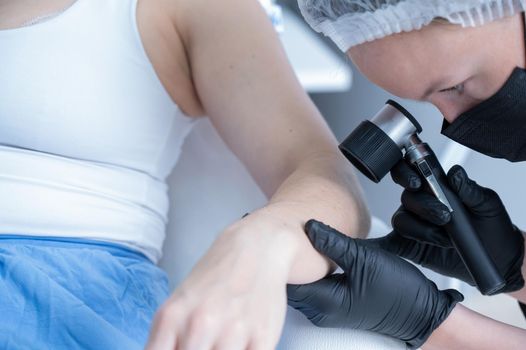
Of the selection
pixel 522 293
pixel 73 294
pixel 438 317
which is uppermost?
pixel 73 294

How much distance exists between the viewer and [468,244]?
3.35 feet

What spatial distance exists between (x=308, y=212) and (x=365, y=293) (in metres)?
0.12

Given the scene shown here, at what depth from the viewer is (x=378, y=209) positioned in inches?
70.3

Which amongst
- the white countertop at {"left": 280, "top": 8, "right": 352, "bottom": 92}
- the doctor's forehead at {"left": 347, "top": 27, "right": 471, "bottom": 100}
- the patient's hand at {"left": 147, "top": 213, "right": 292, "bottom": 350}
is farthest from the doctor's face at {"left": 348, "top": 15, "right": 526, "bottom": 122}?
the white countertop at {"left": 280, "top": 8, "right": 352, "bottom": 92}

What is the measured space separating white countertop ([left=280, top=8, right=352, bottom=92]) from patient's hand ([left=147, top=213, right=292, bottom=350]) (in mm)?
1020

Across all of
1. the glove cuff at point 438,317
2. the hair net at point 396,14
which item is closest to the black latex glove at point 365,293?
the glove cuff at point 438,317

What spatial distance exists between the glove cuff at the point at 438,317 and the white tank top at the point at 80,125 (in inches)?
16.4

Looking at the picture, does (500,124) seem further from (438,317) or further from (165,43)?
(165,43)

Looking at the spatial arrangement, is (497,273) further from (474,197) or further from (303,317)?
(303,317)

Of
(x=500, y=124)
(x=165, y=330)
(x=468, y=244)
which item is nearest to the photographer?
(x=165, y=330)

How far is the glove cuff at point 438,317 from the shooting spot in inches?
37.9

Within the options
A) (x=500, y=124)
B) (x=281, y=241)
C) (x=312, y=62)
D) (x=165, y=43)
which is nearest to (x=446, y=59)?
(x=500, y=124)

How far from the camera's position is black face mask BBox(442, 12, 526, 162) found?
0.86 meters

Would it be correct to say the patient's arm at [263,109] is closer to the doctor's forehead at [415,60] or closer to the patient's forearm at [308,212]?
the patient's forearm at [308,212]
